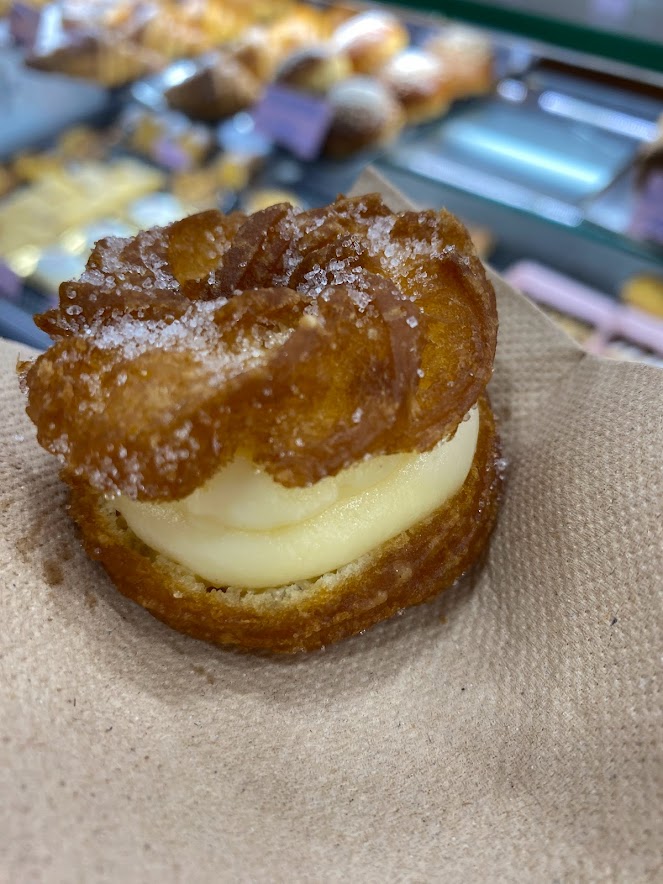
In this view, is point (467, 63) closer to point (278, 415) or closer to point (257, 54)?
point (257, 54)

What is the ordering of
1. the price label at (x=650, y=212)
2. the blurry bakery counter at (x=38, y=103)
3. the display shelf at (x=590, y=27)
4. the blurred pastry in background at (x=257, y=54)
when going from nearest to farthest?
the display shelf at (x=590, y=27)
the price label at (x=650, y=212)
the blurry bakery counter at (x=38, y=103)
the blurred pastry in background at (x=257, y=54)

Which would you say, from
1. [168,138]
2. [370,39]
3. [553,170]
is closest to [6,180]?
[168,138]

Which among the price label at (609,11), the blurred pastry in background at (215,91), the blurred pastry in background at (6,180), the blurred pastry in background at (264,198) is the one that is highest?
the price label at (609,11)

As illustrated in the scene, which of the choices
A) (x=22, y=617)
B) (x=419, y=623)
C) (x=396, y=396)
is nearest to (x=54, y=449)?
(x=22, y=617)

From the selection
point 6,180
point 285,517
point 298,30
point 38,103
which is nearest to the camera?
point 285,517

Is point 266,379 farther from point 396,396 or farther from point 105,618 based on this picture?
point 105,618

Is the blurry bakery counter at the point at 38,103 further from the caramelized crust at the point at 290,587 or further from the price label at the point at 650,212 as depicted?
the caramelized crust at the point at 290,587

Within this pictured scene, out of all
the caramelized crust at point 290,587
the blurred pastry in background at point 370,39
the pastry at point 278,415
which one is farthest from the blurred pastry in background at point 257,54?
the caramelized crust at point 290,587

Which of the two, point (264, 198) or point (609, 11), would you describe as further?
point (264, 198)
